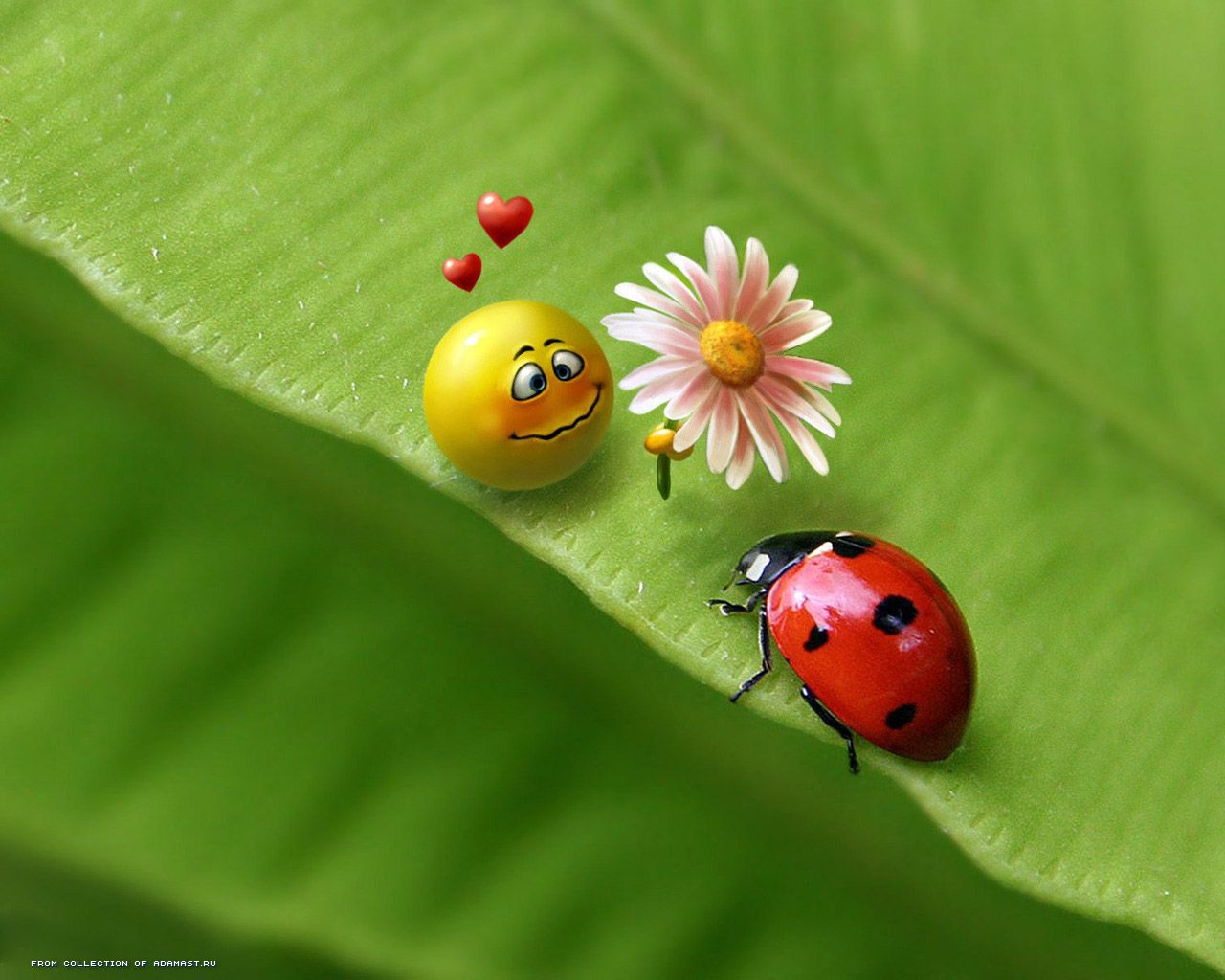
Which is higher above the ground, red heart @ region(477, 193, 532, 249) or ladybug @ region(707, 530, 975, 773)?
red heart @ region(477, 193, 532, 249)

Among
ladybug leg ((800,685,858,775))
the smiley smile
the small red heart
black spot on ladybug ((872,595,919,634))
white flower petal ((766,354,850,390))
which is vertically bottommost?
ladybug leg ((800,685,858,775))

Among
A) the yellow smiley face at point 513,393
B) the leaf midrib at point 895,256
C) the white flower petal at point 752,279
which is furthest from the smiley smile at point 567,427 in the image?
the leaf midrib at point 895,256

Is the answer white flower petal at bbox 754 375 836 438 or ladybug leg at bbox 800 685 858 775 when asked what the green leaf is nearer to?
ladybug leg at bbox 800 685 858 775

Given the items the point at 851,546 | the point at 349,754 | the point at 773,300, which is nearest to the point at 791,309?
the point at 773,300

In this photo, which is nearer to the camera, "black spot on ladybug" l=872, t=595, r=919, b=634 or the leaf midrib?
"black spot on ladybug" l=872, t=595, r=919, b=634

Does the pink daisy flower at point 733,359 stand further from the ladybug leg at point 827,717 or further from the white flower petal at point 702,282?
the ladybug leg at point 827,717

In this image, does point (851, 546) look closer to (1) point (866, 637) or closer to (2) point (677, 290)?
(1) point (866, 637)

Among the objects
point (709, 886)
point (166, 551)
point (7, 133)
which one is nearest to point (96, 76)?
point (7, 133)

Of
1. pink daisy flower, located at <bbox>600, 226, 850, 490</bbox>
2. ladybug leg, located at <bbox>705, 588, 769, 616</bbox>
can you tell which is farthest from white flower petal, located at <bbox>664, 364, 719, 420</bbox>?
ladybug leg, located at <bbox>705, 588, 769, 616</bbox>
